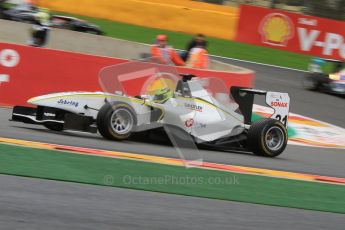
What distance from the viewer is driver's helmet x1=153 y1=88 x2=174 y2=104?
31.9ft

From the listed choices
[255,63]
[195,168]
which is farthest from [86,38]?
[195,168]

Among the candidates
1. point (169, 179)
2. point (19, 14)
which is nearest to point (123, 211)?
point (169, 179)

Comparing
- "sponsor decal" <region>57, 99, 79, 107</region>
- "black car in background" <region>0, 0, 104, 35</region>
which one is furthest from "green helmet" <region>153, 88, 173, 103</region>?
"black car in background" <region>0, 0, 104, 35</region>

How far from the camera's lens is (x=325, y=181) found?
892 cm

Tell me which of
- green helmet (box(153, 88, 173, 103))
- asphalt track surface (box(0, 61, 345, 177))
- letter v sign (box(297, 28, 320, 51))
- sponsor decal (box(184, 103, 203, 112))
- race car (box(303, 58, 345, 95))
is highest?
letter v sign (box(297, 28, 320, 51))

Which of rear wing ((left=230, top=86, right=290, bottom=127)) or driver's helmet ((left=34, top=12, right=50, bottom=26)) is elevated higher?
driver's helmet ((left=34, top=12, right=50, bottom=26))

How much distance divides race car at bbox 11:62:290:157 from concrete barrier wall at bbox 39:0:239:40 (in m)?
15.4

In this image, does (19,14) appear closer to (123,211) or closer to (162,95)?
(162,95)

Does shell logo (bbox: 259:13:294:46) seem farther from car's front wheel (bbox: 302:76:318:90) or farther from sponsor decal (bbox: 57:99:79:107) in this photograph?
sponsor decal (bbox: 57:99:79:107)

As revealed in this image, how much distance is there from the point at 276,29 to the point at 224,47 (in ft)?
6.86

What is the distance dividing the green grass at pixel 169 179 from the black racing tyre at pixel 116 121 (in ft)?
3.78

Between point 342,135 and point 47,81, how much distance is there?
641 cm

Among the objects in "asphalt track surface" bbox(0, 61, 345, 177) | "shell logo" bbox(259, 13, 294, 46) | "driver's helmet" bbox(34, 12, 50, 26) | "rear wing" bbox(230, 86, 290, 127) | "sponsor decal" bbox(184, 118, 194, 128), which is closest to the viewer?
"asphalt track surface" bbox(0, 61, 345, 177)

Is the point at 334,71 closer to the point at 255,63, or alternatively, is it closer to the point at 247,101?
the point at 255,63
